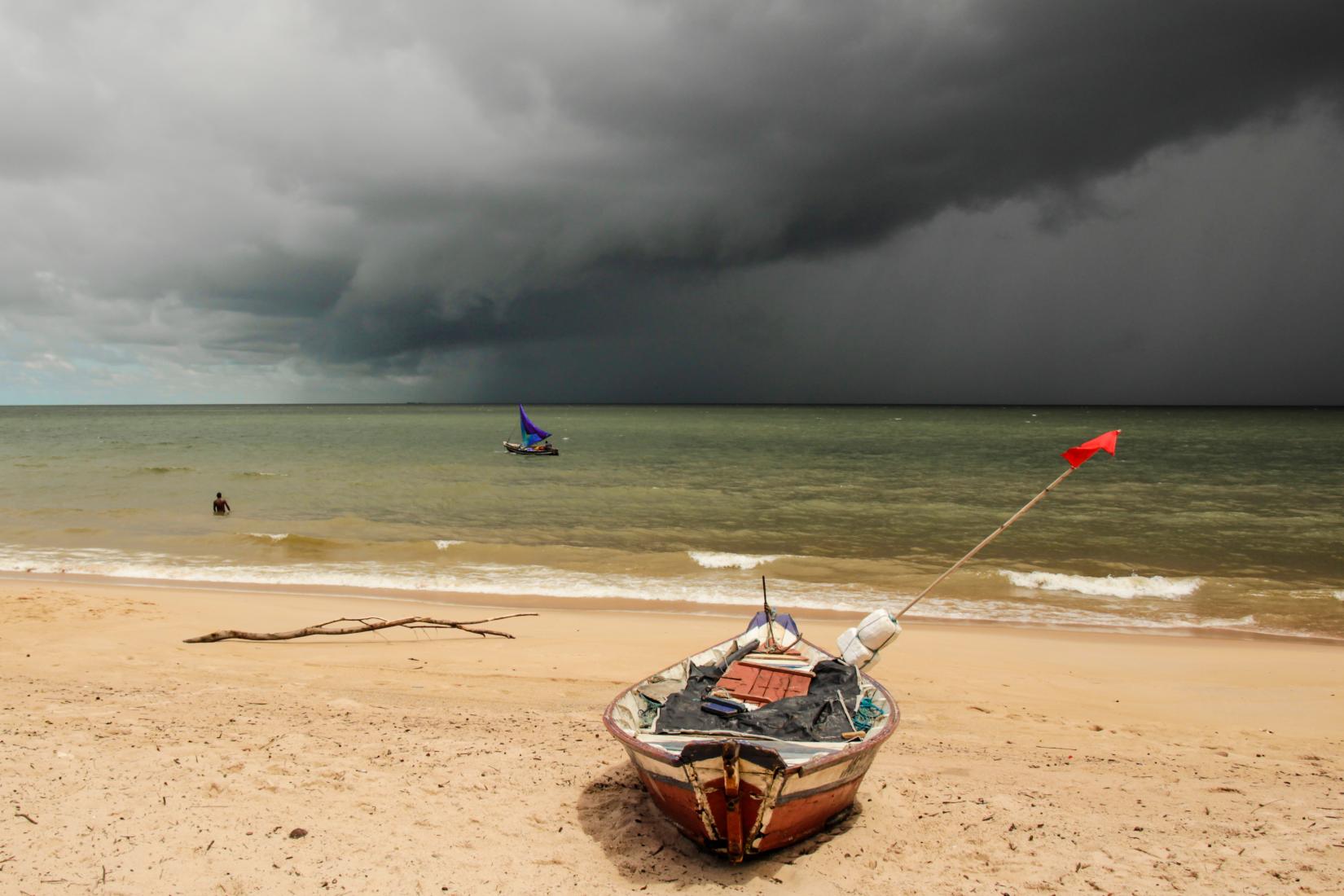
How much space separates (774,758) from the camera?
512 cm

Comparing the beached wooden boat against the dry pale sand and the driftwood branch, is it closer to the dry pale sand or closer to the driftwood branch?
the dry pale sand

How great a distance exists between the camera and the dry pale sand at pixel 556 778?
5.61 meters

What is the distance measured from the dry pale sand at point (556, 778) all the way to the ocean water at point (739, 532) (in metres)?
5.63

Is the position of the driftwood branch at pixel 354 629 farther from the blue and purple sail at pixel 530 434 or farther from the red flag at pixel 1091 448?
the blue and purple sail at pixel 530 434

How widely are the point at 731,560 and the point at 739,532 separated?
5234 mm

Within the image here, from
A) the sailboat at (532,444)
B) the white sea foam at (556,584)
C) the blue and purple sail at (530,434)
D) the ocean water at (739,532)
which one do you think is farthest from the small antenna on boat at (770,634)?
the sailboat at (532,444)

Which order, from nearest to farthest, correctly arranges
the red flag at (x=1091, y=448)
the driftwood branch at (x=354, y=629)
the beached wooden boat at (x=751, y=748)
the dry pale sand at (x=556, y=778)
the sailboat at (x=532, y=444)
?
the beached wooden boat at (x=751, y=748) → the dry pale sand at (x=556, y=778) → the red flag at (x=1091, y=448) → the driftwood branch at (x=354, y=629) → the sailboat at (x=532, y=444)

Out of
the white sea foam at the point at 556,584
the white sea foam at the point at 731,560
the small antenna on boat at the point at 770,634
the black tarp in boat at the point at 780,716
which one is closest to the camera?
the black tarp in boat at the point at 780,716

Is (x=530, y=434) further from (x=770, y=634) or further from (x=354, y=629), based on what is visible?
(x=770, y=634)

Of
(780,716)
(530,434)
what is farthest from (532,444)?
(780,716)

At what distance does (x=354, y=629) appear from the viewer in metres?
12.7

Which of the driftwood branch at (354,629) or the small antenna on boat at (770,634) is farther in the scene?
the driftwood branch at (354,629)

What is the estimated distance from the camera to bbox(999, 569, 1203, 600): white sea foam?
56.6 ft

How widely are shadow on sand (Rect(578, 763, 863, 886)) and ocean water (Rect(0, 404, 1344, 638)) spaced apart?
9.85 metres
